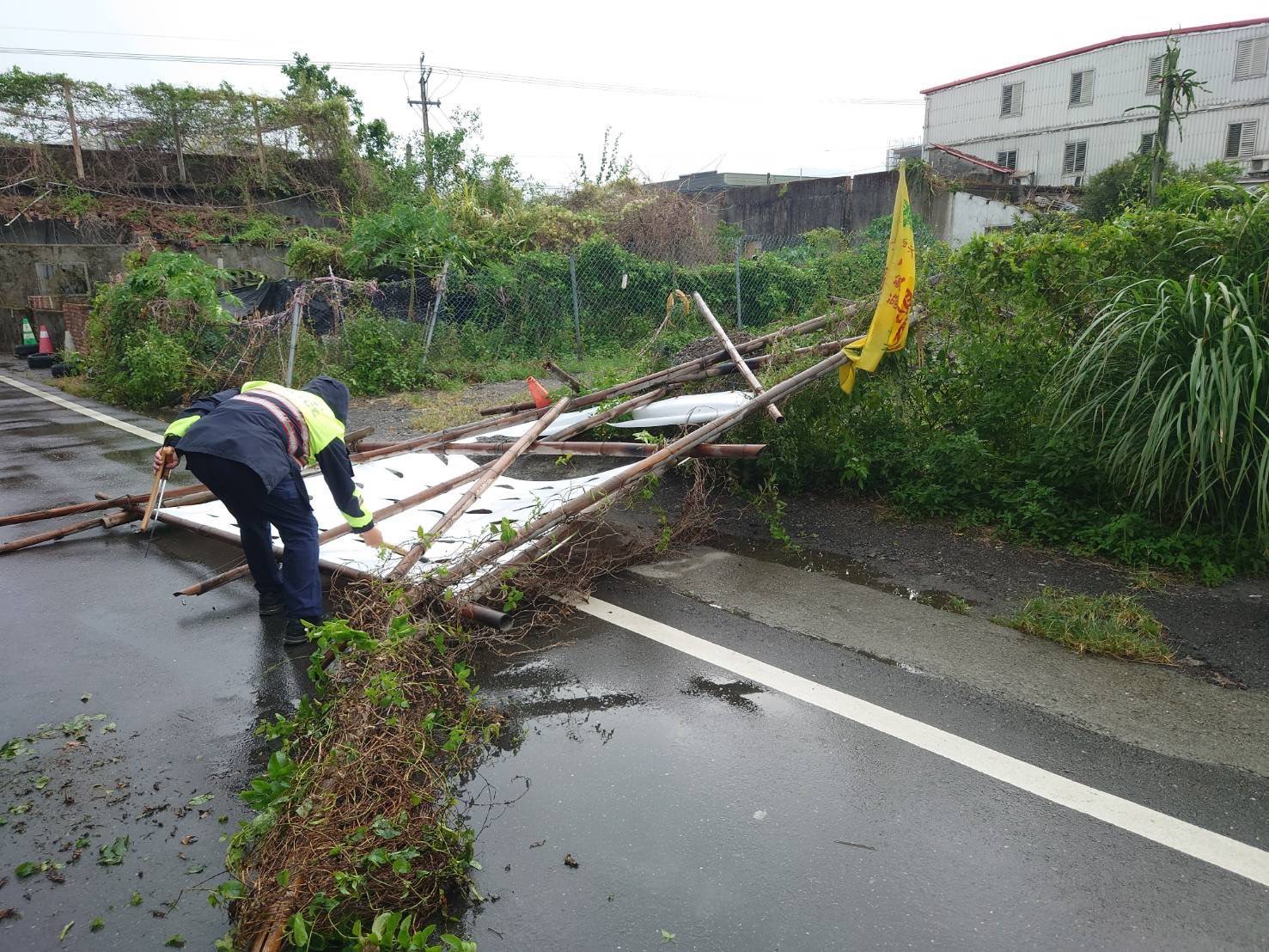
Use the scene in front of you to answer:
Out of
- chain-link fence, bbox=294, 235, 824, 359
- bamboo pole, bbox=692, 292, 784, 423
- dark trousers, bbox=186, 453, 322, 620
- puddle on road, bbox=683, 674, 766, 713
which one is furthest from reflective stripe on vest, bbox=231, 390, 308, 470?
chain-link fence, bbox=294, 235, 824, 359

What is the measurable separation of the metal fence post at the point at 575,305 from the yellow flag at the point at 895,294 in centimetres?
907

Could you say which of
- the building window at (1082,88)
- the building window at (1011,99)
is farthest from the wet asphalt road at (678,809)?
the building window at (1011,99)

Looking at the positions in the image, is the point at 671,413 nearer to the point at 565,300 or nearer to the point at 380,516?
the point at 380,516

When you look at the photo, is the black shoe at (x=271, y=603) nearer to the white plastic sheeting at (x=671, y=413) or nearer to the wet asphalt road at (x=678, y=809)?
the wet asphalt road at (x=678, y=809)

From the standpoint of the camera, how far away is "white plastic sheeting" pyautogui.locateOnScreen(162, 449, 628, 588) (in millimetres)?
5008

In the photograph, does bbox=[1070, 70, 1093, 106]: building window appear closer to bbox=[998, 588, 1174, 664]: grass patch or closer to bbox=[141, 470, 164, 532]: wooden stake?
bbox=[998, 588, 1174, 664]: grass patch

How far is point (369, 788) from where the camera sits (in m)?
2.83

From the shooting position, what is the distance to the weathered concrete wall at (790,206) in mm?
23578

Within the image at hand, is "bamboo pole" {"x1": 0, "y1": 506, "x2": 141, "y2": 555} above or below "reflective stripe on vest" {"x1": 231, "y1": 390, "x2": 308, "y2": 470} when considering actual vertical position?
below

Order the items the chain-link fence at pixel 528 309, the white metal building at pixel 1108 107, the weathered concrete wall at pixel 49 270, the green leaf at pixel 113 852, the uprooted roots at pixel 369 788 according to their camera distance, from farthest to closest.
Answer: the white metal building at pixel 1108 107
the weathered concrete wall at pixel 49 270
the chain-link fence at pixel 528 309
the green leaf at pixel 113 852
the uprooted roots at pixel 369 788

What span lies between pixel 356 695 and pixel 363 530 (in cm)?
171

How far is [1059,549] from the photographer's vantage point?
17.8 feet

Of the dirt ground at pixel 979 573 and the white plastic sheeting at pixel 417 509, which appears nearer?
the dirt ground at pixel 979 573

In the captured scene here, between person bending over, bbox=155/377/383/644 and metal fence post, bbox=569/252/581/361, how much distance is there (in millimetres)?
10206
